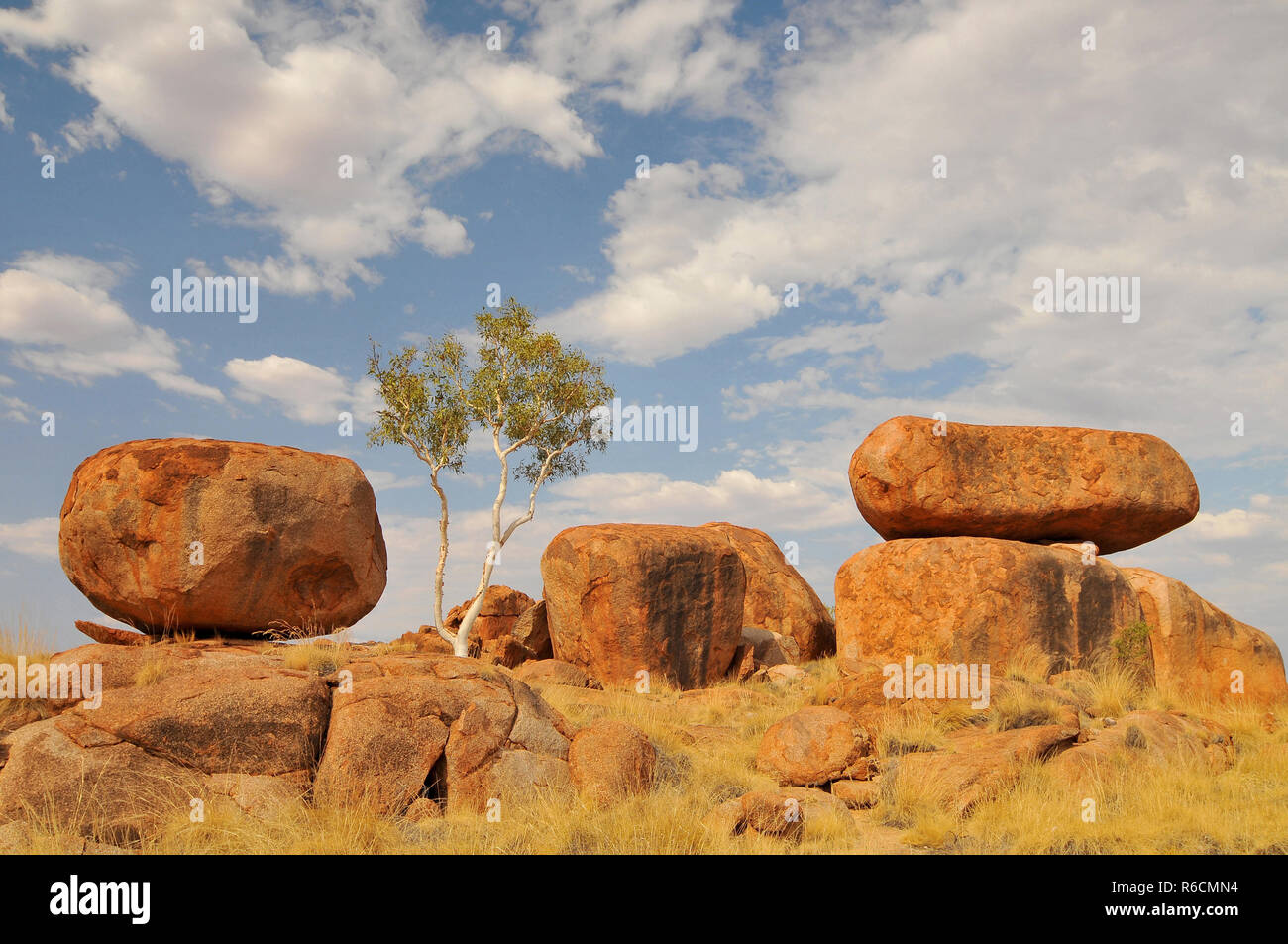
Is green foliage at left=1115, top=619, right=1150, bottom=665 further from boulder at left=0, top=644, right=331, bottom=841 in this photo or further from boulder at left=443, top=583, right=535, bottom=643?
boulder at left=0, top=644, right=331, bottom=841

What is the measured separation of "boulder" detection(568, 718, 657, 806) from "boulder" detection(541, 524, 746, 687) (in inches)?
259

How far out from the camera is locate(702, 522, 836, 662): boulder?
20922mm

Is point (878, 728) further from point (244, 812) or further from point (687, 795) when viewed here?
point (244, 812)

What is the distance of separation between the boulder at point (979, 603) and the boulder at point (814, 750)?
17.3ft

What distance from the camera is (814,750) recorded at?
10312 millimetres

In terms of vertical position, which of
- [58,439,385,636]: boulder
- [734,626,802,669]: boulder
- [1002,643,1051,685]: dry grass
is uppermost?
[58,439,385,636]: boulder

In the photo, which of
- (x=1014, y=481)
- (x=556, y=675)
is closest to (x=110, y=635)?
(x=556, y=675)

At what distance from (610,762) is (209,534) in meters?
6.64

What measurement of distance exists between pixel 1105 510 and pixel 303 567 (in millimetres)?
14368

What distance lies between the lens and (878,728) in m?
11.4

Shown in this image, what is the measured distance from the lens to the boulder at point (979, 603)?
606 inches

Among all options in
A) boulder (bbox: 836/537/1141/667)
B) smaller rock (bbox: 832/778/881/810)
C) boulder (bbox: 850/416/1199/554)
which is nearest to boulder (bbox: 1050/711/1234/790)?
smaller rock (bbox: 832/778/881/810)

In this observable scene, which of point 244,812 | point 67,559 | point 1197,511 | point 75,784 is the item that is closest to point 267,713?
point 244,812

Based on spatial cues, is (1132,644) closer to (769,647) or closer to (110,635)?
(769,647)
